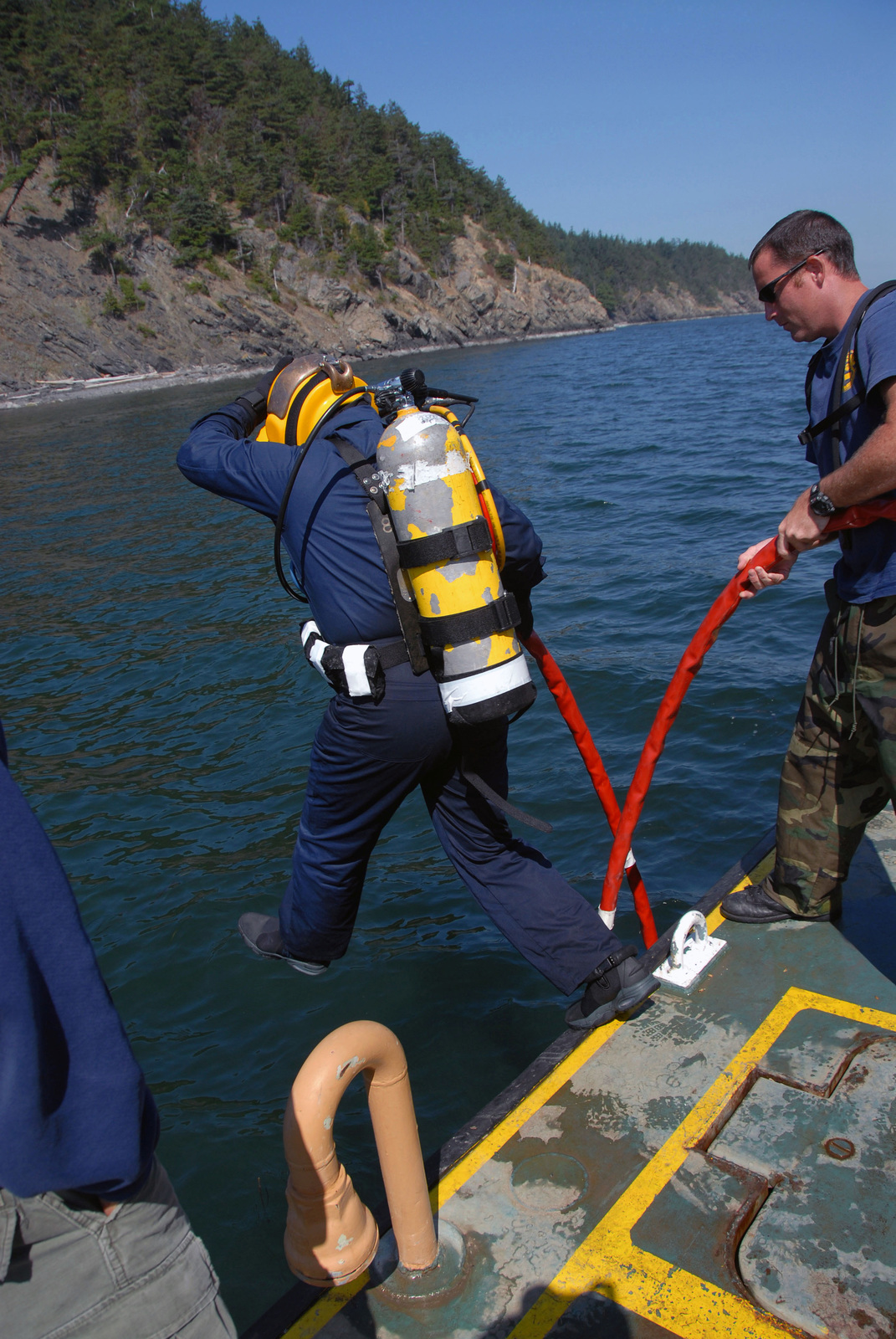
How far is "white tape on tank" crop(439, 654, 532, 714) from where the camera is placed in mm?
2812

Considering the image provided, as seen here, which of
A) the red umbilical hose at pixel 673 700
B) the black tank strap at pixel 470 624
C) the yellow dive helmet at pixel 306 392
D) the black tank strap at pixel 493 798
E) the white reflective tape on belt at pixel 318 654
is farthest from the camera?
the red umbilical hose at pixel 673 700

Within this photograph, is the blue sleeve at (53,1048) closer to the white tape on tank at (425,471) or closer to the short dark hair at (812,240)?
the white tape on tank at (425,471)

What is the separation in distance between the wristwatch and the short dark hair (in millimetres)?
798

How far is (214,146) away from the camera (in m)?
91.1

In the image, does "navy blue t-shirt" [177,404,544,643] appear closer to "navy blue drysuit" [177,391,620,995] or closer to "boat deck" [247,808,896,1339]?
"navy blue drysuit" [177,391,620,995]

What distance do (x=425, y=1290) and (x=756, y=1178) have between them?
974 mm

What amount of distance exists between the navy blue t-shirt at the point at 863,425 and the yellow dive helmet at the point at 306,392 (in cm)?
167

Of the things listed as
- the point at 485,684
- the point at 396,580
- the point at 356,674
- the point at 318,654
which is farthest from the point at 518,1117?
the point at 396,580

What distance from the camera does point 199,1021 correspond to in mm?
4418

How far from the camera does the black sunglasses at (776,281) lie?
120 inches

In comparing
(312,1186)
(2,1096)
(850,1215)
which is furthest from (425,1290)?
(2,1096)

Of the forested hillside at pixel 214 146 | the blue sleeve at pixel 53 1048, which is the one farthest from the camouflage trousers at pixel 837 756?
the forested hillside at pixel 214 146

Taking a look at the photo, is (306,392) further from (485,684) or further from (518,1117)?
(518,1117)

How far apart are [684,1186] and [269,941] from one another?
6.63ft
